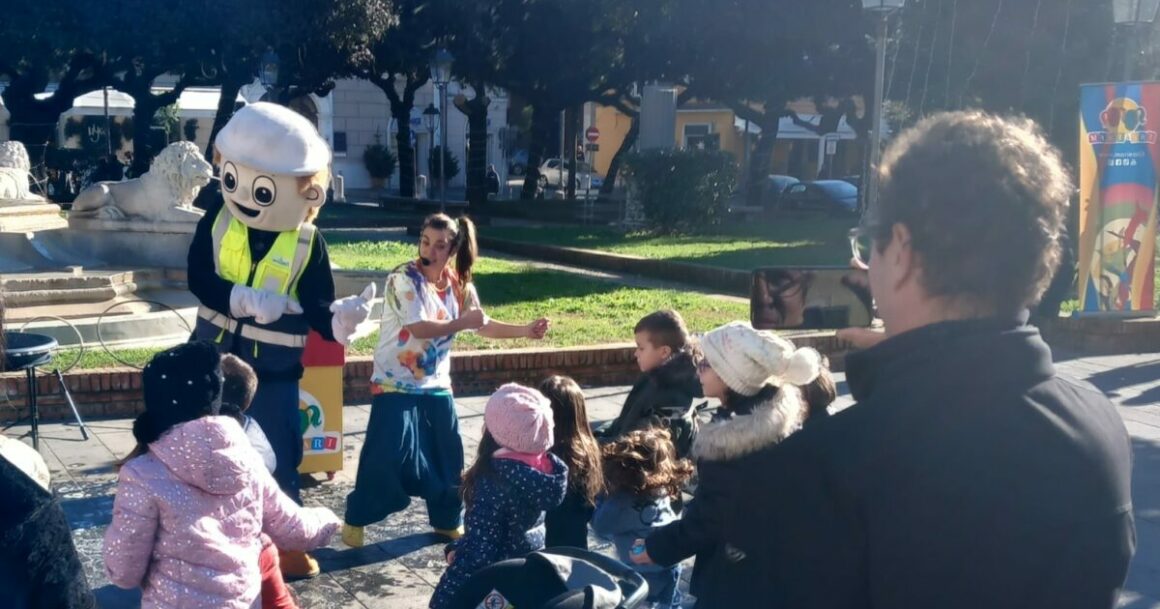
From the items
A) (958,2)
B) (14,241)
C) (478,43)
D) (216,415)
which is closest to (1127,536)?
(216,415)

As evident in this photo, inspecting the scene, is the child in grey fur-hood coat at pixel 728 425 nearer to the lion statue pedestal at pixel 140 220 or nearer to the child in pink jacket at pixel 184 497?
the child in pink jacket at pixel 184 497

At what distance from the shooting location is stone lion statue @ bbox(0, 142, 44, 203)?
13508mm

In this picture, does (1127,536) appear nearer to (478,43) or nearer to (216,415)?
(216,415)

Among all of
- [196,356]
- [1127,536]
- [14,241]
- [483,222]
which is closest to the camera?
[1127,536]

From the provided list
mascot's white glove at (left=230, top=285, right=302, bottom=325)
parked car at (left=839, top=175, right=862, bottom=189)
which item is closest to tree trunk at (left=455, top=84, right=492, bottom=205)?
parked car at (left=839, top=175, right=862, bottom=189)

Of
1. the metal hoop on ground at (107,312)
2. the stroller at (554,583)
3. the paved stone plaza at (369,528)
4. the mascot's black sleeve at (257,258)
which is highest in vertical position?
the mascot's black sleeve at (257,258)

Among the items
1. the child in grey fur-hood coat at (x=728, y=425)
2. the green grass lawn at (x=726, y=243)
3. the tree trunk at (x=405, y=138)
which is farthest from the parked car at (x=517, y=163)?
the child in grey fur-hood coat at (x=728, y=425)

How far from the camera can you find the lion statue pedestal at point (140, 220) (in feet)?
38.9

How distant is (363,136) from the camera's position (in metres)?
54.4

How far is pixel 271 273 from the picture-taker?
5211mm

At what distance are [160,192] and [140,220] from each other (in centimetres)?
39

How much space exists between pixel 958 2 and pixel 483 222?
11820mm

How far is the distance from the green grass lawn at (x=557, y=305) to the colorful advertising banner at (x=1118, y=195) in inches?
136

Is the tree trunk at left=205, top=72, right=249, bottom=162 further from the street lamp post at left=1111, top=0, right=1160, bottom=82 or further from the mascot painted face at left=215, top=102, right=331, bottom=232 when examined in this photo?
the mascot painted face at left=215, top=102, right=331, bottom=232
